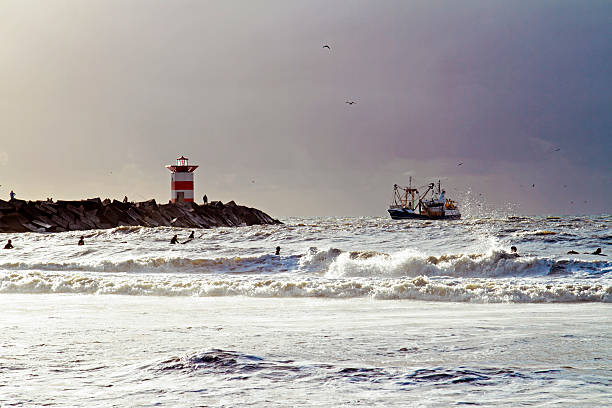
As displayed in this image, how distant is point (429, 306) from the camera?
11.8 metres

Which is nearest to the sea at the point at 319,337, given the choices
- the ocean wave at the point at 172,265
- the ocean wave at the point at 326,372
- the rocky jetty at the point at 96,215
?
the ocean wave at the point at 326,372

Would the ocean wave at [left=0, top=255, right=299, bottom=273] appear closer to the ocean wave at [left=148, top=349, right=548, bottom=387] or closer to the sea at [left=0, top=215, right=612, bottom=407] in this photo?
the sea at [left=0, top=215, right=612, bottom=407]

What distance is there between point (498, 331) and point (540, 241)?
20561 millimetres

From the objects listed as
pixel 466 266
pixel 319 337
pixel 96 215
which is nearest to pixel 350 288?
pixel 466 266

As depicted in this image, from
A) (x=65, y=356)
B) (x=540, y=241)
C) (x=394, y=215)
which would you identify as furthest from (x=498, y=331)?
(x=394, y=215)

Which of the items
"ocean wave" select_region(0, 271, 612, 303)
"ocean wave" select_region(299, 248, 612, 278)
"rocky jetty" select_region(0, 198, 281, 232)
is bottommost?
"ocean wave" select_region(0, 271, 612, 303)

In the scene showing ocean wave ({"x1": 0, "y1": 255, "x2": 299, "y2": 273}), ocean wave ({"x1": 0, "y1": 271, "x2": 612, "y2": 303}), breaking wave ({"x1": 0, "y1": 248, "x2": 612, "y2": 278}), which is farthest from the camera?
ocean wave ({"x1": 0, "y1": 255, "x2": 299, "y2": 273})

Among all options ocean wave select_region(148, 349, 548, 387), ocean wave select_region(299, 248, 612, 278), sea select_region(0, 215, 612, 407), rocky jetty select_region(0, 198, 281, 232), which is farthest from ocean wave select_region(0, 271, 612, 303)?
rocky jetty select_region(0, 198, 281, 232)

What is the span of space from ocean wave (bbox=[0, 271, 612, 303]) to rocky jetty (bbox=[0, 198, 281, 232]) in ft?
97.3

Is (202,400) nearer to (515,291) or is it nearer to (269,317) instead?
(269,317)

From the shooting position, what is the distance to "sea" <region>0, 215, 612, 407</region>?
476 cm

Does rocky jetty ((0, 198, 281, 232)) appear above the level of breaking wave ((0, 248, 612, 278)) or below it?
above

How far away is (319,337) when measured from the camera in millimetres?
7590

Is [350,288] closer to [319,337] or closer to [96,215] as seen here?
[319,337]
